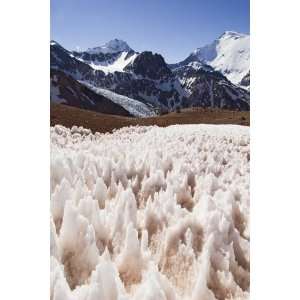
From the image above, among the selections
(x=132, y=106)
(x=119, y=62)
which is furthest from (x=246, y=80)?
(x=119, y=62)

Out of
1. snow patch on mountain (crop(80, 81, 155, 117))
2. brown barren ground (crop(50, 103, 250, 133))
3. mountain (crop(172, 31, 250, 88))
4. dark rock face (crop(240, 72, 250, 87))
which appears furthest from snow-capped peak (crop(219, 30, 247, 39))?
snow patch on mountain (crop(80, 81, 155, 117))

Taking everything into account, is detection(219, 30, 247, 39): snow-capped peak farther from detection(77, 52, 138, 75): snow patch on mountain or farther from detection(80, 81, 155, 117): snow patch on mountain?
detection(80, 81, 155, 117): snow patch on mountain

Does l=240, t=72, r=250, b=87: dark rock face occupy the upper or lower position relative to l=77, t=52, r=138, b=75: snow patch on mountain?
lower

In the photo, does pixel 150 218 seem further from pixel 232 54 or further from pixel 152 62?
pixel 152 62

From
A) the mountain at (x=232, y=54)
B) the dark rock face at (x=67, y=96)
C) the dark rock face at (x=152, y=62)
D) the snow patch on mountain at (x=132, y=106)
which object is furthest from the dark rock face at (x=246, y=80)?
the snow patch on mountain at (x=132, y=106)

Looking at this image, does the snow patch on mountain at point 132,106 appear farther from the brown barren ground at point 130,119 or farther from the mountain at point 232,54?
A: the mountain at point 232,54

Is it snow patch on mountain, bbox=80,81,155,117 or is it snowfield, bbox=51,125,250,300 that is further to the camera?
snow patch on mountain, bbox=80,81,155,117

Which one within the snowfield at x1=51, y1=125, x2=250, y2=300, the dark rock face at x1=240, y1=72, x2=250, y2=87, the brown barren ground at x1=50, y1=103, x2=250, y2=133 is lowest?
the snowfield at x1=51, y1=125, x2=250, y2=300
